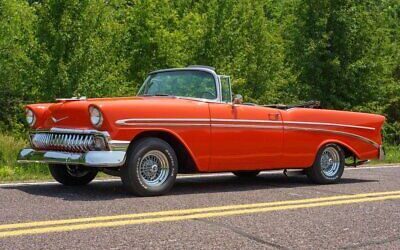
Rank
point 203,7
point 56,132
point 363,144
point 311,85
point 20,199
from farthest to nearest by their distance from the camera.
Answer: point 203,7 → point 311,85 → point 363,144 → point 56,132 → point 20,199

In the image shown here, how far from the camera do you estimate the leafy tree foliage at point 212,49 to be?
2133cm

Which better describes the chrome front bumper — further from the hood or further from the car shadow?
the car shadow

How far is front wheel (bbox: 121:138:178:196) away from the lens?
7145mm

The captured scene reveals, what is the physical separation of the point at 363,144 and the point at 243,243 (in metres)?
5.34

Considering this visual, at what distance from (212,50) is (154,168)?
17118 mm

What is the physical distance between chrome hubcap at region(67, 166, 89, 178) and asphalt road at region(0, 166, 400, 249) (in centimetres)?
26

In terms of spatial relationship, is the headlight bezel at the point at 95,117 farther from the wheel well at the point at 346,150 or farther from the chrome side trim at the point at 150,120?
the wheel well at the point at 346,150

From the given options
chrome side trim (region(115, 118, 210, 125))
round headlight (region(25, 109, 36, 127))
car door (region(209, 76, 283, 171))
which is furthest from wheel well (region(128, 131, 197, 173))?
round headlight (region(25, 109, 36, 127))

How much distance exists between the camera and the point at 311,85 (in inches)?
952

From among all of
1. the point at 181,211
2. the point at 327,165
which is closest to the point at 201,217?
the point at 181,211

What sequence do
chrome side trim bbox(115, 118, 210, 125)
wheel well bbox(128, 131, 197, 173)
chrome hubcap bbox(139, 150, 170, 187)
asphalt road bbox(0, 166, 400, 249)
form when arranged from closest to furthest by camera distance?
asphalt road bbox(0, 166, 400, 249) → chrome side trim bbox(115, 118, 210, 125) → chrome hubcap bbox(139, 150, 170, 187) → wheel well bbox(128, 131, 197, 173)

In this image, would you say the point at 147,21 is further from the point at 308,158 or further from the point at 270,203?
the point at 270,203

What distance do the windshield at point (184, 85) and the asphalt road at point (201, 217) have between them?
1.35 metres

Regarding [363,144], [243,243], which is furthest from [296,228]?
[363,144]
